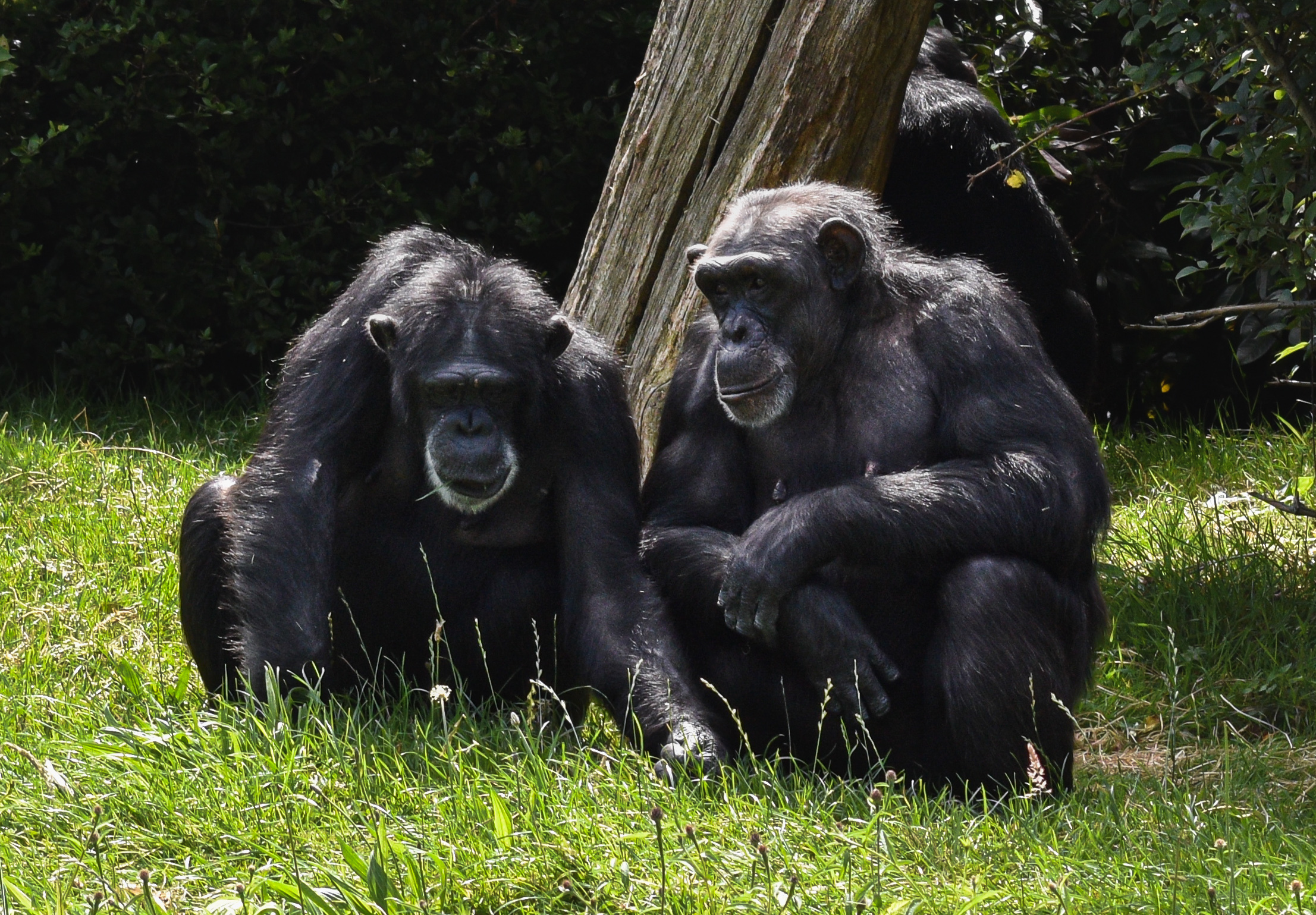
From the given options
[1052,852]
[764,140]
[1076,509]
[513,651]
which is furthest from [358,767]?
[764,140]

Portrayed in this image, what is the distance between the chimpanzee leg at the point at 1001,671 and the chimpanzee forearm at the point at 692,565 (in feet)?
2.15

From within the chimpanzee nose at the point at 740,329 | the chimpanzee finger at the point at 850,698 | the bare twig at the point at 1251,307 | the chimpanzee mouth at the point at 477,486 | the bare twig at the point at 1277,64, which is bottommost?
the chimpanzee finger at the point at 850,698

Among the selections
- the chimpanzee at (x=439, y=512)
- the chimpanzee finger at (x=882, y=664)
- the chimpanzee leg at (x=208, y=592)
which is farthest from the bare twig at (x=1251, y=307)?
the chimpanzee leg at (x=208, y=592)

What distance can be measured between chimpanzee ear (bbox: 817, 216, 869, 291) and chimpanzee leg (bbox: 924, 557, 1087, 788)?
3.16 feet

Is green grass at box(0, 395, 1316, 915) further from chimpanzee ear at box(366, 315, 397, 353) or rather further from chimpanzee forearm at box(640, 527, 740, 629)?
chimpanzee ear at box(366, 315, 397, 353)

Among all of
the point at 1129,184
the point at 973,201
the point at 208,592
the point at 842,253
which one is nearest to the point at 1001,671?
the point at 842,253

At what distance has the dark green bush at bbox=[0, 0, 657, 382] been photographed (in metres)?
8.32

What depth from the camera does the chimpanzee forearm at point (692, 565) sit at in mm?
4672

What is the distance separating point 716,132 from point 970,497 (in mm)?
2199

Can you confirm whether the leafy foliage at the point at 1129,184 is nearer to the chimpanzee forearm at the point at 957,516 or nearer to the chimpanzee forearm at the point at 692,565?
the chimpanzee forearm at the point at 957,516

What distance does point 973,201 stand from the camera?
26.1 ft

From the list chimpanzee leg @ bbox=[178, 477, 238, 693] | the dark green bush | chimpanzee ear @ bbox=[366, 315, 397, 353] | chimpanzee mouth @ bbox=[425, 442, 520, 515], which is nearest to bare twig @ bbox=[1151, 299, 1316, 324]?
chimpanzee mouth @ bbox=[425, 442, 520, 515]

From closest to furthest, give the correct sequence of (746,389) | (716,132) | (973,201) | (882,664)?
1. (882,664)
2. (746,389)
3. (716,132)
4. (973,201)

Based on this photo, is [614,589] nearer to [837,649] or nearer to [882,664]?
[837,649]
